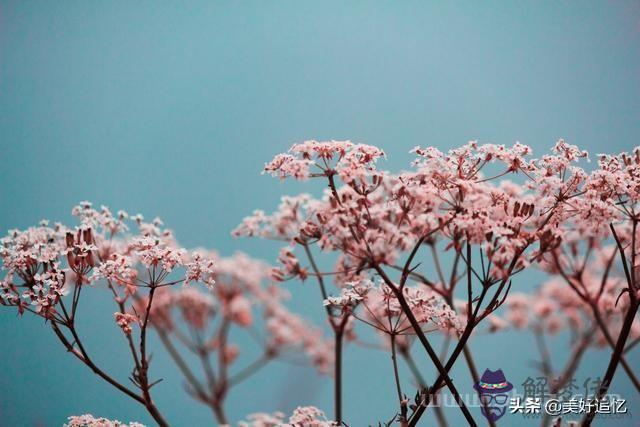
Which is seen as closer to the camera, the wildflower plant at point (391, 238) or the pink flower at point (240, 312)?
the wildflower plant at point (391, 238)

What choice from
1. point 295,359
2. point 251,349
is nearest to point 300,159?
point 295,359

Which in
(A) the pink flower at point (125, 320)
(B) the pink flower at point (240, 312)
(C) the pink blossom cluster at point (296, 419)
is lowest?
(C) the pink blossom cluster at point (296, 419)

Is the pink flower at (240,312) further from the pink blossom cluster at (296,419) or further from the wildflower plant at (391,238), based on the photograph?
the pink blossom cluster at (296,419)

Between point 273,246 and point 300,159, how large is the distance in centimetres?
483

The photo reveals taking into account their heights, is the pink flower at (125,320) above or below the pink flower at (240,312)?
below

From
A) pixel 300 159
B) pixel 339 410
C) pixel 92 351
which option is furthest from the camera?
pixel 92 351

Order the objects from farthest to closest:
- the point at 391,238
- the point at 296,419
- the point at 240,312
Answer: the point at 240,312 < the point at 296,419 < the point at 391,238

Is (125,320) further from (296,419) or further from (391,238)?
(391,238)

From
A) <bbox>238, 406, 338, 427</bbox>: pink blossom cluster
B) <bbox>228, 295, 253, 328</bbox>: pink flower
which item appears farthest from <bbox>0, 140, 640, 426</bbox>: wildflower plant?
<bbox>228, 295, 253, 328</bbox>: pink flower

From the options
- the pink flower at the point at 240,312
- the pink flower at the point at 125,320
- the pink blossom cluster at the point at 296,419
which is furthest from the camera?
the pink flower at the point at 240,312

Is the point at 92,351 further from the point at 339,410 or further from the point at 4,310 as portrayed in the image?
the point at 339,410

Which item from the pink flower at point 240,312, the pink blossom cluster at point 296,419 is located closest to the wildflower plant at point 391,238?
the pink blossom cluster at point 296,419

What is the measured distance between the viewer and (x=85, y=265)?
8.30 ft

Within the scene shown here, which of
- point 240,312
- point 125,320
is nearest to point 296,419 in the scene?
point 125,320
